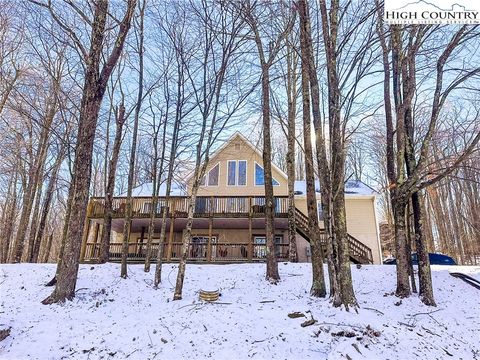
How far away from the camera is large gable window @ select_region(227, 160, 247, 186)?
17.0 m

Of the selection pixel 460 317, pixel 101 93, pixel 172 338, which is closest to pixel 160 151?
pixel 101 93

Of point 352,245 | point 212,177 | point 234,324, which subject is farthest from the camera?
point 212,177

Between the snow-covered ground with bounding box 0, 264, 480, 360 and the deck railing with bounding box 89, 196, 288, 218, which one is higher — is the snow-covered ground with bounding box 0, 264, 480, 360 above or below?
below

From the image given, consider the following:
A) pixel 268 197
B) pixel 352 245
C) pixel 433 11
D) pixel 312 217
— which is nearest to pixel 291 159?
pixel 268 197

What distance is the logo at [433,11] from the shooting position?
628 centimetres

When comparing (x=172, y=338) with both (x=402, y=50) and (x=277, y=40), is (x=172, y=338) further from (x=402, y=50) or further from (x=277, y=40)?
(x=402, y=50)

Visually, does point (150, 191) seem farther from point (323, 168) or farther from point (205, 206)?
point (323, 168)

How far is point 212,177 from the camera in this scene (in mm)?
17250

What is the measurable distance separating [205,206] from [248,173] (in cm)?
363

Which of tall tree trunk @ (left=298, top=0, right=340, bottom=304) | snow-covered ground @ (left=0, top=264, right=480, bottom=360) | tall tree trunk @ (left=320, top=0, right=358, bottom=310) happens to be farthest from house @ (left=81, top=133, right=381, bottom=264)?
tall tree trunk @ (left=320, top=0, right=358, bottom=310)

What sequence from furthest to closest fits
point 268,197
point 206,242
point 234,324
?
point 206,242, point 268,197, point 234,324

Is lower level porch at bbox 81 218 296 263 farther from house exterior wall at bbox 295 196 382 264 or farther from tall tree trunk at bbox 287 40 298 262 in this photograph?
house exterior wall at bbox 295 196 382 264

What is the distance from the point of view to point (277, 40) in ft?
26.4

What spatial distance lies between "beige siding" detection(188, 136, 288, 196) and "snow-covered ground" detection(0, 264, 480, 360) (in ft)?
27.7
